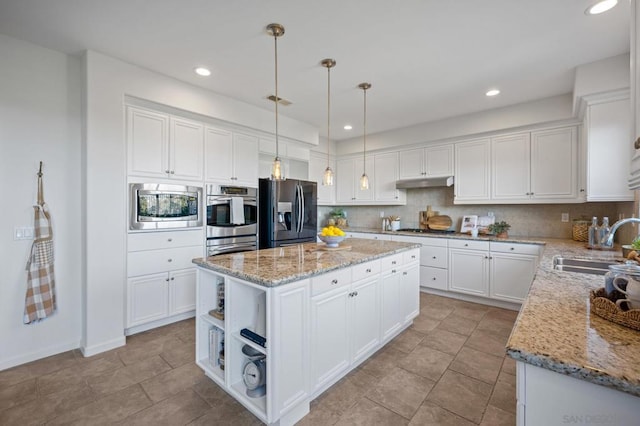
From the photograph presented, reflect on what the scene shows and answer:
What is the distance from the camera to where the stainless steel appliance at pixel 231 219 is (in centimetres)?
341

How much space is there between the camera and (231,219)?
354 cm

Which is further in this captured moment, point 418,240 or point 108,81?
point 418,240

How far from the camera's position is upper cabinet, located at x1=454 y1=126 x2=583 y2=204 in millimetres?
3398

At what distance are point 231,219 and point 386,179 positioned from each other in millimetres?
2784

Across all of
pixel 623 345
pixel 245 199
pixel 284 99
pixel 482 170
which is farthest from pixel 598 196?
pixel 245 199

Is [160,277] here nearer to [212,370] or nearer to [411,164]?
[212,370]

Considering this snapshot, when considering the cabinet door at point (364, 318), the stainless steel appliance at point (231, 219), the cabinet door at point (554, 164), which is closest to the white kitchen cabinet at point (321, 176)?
the stainless steel appliance at point (231, 219)

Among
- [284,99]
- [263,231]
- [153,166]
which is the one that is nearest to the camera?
[153,166]

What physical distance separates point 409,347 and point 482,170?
2736mm

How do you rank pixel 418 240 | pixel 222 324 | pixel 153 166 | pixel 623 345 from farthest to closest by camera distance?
pixel 418 240 → pixel 153 166 → pixel 222 324 → pixel 623 345

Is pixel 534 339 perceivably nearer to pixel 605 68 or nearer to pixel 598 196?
pixel 598 196

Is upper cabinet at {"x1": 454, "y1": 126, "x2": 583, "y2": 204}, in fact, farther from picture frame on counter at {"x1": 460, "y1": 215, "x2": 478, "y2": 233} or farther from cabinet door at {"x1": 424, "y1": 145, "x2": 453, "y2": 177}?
picture frame on counter at {"x1": 460, "y1": 215, "x2": 478, "y2": 233}

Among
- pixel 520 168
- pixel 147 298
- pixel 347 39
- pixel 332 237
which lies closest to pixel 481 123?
pixel 520 168

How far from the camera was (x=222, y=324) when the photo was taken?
190 centimetres
